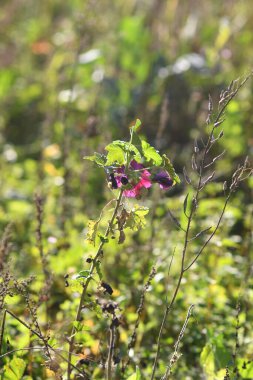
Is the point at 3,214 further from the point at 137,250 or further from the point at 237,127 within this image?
the point at 237,127

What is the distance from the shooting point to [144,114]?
4.89m

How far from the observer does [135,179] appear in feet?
5.51

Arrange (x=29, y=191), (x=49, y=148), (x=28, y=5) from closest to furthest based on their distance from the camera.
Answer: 1. (x=29, y=191)
2. (x=49, y=148)
3. (x=28, y=5)

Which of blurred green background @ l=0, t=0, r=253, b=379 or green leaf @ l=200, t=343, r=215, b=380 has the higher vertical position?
blurred green background @ l=0, t=0, r=253, b=379

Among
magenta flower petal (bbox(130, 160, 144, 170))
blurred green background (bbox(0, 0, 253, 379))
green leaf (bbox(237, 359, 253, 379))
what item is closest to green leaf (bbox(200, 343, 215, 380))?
blurred green background (bbox(0, 0, 253, 379))

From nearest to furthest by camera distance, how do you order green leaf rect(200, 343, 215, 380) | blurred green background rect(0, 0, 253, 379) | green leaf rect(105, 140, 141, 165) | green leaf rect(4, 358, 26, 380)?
green leaf rect(105, 140, 141, 165), green leaf rect(4, 358, 26, 380), green leaf rect(200, 343, 215, 380), blurred green background rect(0, 0, 253, 379)

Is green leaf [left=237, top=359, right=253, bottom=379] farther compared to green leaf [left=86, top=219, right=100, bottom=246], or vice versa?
green leaf [left=237, top=359, right=253, bottom=379]

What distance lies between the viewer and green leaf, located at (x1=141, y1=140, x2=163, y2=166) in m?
1.65

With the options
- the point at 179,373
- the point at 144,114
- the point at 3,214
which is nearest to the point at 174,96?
the point at 144,114

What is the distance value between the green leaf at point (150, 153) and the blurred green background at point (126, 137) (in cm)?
47

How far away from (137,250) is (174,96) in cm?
255

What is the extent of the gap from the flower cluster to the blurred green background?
40cm

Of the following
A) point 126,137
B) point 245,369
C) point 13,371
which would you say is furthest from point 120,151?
point 126,137

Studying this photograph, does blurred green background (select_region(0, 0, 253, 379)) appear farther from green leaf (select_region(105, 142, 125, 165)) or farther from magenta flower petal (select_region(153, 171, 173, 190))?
green leaf (select_region(105, 142, 125, 165))
